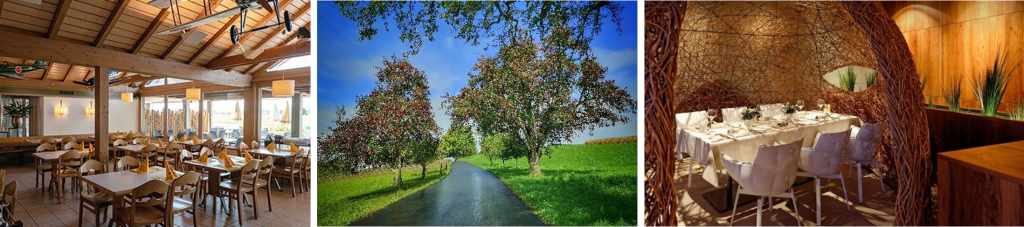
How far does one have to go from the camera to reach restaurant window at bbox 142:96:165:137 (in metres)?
12.6

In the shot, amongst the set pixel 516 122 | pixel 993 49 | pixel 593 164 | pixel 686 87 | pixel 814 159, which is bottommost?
pixel 814 159

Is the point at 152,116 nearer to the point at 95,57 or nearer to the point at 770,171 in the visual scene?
the point at 95,57

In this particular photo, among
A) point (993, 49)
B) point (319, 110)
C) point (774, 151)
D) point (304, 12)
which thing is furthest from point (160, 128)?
point (993, 49)

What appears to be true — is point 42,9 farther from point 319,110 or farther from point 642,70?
point 642,70

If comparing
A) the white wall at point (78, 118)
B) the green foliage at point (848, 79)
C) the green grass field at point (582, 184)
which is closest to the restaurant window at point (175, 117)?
the white wall at point (78, 118)

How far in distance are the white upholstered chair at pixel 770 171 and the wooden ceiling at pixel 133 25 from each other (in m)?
6.12

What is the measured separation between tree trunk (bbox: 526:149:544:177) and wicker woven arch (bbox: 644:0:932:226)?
0.35 meters

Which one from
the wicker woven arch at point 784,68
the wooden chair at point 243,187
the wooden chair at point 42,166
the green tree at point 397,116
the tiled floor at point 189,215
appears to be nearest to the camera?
the green tree at point 397,116

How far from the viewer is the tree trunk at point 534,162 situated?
1049 millimetres

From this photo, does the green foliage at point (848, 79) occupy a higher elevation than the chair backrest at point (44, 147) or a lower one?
higher

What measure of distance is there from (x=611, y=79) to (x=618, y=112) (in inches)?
3.8

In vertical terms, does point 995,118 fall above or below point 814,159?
above

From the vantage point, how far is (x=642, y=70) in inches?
41.4

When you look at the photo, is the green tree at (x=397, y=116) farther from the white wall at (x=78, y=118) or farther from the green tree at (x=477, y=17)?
the white wall at (x=78, y=118)
